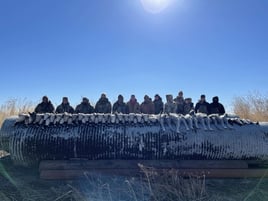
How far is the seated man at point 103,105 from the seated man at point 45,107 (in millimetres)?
1472

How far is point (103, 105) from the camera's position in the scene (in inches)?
386

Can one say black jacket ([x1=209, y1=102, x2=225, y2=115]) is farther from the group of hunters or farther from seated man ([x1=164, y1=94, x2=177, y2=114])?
seated man ([x1=164, y1=94, x2=177, y2=114])

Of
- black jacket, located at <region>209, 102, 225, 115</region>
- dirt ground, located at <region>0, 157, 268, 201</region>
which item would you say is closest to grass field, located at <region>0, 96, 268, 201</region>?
dirt ground, located at <region>0, 157, 268, 201</region>

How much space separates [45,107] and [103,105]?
184cm

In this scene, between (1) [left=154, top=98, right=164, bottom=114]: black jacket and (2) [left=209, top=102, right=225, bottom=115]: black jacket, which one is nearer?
(2) [left=209, top=102, right=225, bottom=115]: black jacket

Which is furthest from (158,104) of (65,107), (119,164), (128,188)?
(128,188)

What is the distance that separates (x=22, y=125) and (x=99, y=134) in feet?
5.16

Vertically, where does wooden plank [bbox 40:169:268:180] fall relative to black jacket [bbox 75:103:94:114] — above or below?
below

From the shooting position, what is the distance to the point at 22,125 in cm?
592

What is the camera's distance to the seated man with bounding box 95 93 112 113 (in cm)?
973

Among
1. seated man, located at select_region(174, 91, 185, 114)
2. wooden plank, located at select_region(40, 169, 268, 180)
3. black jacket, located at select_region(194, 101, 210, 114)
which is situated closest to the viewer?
wooden plank, located at select_region(40, 169, 268, 180)

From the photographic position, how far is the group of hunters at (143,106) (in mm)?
9414

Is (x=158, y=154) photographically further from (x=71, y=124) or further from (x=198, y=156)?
(x=71, y=124)

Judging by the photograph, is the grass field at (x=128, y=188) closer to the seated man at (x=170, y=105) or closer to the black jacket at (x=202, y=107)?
the black jacket at (x=202, y=107)
